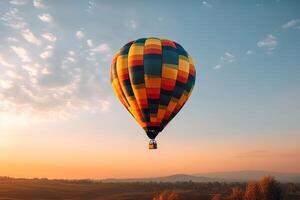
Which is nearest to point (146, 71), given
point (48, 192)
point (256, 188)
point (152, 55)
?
point (152, 55)

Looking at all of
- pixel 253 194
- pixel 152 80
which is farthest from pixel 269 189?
pixel 152 80

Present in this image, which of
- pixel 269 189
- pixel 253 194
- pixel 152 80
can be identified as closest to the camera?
pixel 152 80

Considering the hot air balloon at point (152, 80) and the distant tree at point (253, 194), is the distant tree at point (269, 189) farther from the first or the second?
the hot air balloon at point (152, 80)

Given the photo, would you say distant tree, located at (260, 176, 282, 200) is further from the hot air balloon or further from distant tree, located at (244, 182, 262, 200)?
the hot air balloon

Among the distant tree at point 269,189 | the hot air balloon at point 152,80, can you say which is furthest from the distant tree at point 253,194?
the hot air balloon at point 152,80

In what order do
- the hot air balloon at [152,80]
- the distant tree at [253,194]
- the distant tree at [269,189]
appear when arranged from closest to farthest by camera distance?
the hot air balloon at [152,80], the distant tree at [253,194], the distant tree at [269,189]

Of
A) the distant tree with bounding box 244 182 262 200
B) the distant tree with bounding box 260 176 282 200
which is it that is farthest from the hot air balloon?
the distant tree with bounding box 260 176 282 200

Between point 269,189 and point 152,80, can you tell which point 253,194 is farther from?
point 152,80
